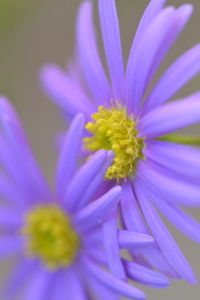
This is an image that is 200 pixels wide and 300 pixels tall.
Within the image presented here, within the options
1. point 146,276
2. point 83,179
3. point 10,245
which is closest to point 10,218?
point 10,245

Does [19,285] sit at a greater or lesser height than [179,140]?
greater

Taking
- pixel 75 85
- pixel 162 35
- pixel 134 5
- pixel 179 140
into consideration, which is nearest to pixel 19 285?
pixel 75 85

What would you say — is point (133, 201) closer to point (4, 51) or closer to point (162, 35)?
point (162, 35)

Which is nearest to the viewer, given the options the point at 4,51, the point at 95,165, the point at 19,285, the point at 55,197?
the point at 95,165

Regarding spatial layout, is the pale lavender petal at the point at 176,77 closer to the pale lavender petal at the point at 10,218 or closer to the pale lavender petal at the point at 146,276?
the pale lavender petal at the point at 146,276

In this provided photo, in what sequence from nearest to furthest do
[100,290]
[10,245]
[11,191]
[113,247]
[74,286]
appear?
1. [113,247]
2. [100,290]
3. [74,286]
4. [11,191]
5. [10,245]

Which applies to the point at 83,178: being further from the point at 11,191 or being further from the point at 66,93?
the point at 11,191
